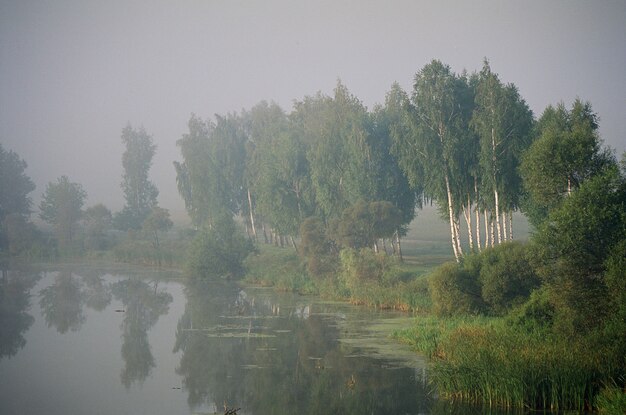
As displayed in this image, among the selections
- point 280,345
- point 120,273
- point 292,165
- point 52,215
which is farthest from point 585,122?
point 52,215

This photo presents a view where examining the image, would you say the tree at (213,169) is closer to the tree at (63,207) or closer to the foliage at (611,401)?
the tree at (63,207)

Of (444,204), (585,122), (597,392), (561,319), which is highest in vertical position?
(585,122)

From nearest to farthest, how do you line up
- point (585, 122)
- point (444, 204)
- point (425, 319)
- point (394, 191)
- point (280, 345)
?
point (280, 345) < point (425, 319) < point (585, 122) < point (444, 204) < point (394, 191)

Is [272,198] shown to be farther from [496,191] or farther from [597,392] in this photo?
[597,392]

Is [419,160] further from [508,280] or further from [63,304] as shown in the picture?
[63,304]

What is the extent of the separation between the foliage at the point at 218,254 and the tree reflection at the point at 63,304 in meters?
11.4

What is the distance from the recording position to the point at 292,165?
72.1 meters

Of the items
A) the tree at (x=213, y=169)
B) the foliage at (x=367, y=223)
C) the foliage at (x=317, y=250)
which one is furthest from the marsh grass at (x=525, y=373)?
the tree at (x=213, y=169)

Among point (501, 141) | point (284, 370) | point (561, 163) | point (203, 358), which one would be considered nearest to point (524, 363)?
point (284, 370)

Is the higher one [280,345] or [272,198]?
[272,198]

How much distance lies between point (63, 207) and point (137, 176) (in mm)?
14569

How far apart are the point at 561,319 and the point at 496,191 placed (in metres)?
20.7

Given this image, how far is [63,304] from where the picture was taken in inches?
2005

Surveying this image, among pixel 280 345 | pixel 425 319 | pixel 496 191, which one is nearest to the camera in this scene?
pixel 280 345
